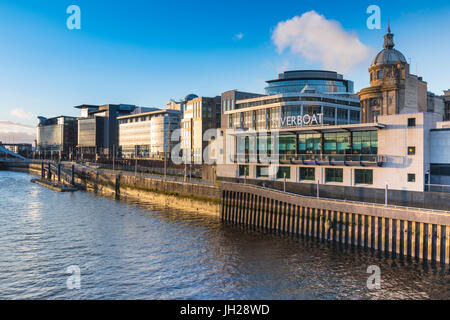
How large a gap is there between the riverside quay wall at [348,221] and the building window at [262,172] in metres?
8.21

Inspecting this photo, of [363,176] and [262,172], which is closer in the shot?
[363,176]

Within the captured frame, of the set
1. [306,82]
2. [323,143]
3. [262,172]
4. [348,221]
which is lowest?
[348,221]

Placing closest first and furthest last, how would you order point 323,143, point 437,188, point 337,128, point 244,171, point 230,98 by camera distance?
point 437,188 → point 337,128 → point 323,143 → point 244,171 → point 230,98

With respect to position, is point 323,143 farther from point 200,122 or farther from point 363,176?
point 200,122

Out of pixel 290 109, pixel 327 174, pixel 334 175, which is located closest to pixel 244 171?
pixel 327 174

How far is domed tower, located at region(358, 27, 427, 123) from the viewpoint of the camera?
252 ft

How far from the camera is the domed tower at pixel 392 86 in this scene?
76.8 meters

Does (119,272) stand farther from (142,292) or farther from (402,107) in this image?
(402,107)

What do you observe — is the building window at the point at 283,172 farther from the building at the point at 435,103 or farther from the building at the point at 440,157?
the building at the point at 435,103

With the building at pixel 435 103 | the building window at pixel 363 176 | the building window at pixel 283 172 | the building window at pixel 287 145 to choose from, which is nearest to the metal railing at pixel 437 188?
the building window at pixel 363 176

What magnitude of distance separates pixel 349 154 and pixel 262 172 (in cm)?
1960

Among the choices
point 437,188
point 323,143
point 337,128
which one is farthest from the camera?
point 323,143

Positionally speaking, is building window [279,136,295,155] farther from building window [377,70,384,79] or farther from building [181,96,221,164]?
building [181,96,221,164]

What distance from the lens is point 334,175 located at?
189ft
